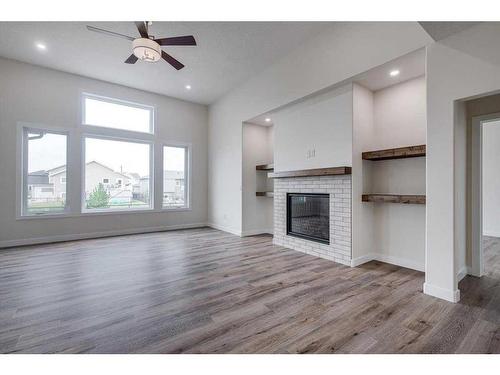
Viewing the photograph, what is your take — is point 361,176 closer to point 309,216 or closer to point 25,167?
point 309,216

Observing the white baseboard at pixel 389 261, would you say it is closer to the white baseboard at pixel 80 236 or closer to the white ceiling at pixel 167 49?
the white ceiling at pixel 167 49

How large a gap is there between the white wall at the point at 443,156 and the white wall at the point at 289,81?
392mm

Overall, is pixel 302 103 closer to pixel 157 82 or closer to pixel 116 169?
pixel 157 82

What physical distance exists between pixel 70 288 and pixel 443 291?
13.0 ft

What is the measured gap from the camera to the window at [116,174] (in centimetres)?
541

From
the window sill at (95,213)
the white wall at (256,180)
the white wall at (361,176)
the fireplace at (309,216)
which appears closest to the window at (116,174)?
the window sill at (95,213)

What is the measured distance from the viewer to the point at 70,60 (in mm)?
4496

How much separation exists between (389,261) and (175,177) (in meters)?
5.29

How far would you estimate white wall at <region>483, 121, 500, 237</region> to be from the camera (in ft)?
17.9

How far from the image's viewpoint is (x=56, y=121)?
4961mm

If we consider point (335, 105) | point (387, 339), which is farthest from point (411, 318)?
point (335, 105)

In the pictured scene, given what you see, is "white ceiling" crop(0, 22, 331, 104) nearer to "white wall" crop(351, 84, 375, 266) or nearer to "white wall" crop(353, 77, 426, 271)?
"white wall" crop(351, 84, 375, 266)

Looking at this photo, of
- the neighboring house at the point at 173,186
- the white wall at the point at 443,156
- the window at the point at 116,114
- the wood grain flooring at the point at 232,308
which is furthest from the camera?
the neighboring house at the point at 173,186

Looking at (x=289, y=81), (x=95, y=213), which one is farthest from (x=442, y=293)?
(x=95, y=213)
